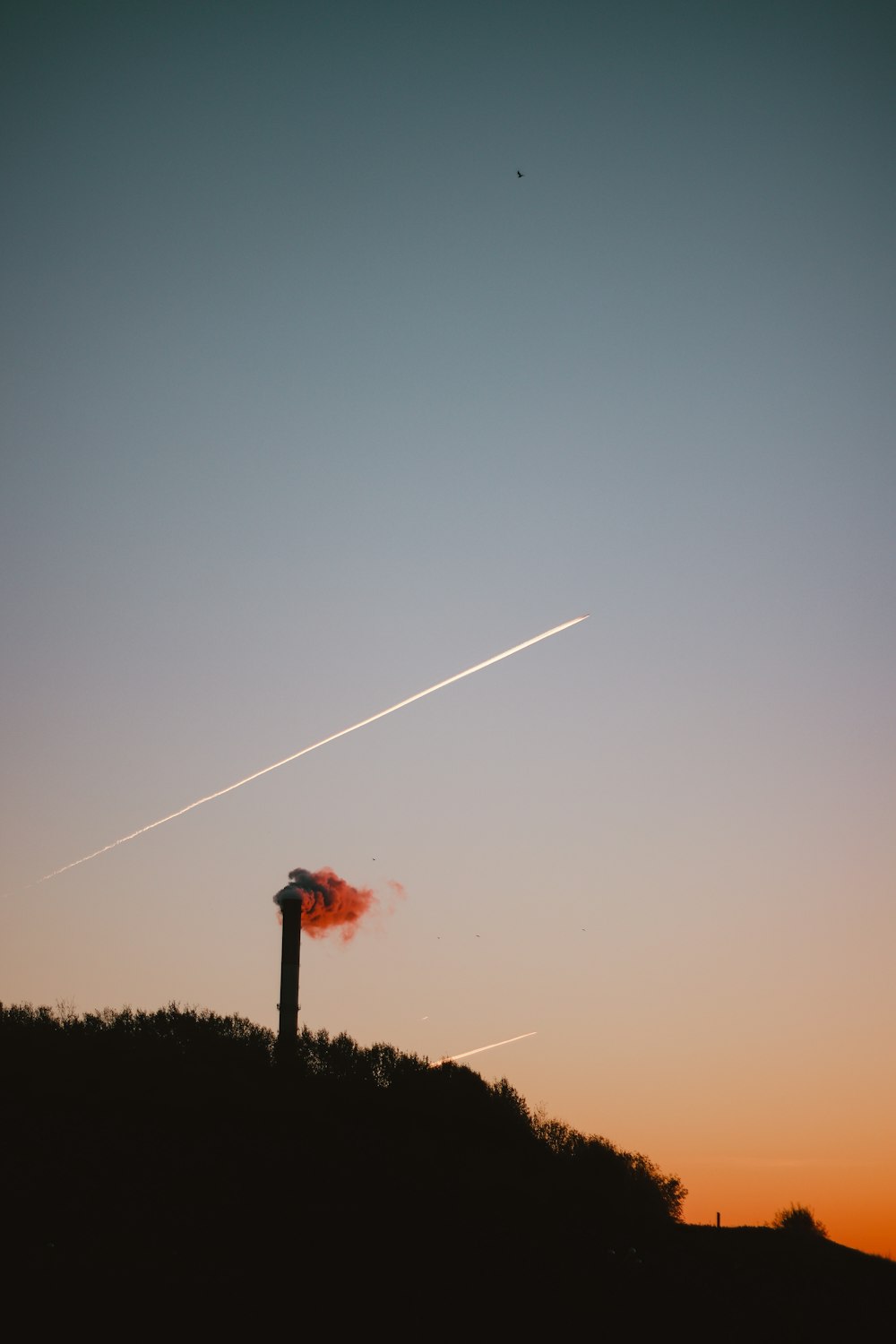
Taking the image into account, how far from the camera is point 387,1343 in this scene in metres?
22.4

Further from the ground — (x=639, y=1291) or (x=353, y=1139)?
(x=353, y=1139)

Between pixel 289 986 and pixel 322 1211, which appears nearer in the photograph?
pixel 322 1211

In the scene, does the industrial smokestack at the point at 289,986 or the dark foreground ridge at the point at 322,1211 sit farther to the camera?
the industrial smokestack at the point at 289,986

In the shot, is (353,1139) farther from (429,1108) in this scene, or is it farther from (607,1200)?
(607,1200)

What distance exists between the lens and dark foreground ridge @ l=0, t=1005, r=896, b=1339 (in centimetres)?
2397

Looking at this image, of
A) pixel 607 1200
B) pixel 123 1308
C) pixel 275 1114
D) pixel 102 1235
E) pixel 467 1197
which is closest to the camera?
pixel 123 1308

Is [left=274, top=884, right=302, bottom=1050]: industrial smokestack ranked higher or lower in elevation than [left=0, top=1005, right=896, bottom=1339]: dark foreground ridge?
higher

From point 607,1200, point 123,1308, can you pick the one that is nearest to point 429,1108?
point 607,1200

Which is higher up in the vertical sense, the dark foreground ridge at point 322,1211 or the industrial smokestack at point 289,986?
the industrial smokestack at point 289,986

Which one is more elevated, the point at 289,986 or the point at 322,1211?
the point at 289,986

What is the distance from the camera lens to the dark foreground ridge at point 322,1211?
24.0m

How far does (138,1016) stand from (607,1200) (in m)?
19.3

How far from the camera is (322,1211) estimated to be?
96.0 ft

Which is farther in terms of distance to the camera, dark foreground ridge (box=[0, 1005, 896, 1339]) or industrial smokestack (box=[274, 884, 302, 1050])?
industrial smokestack (box=[274, 884, 302, 1050])
